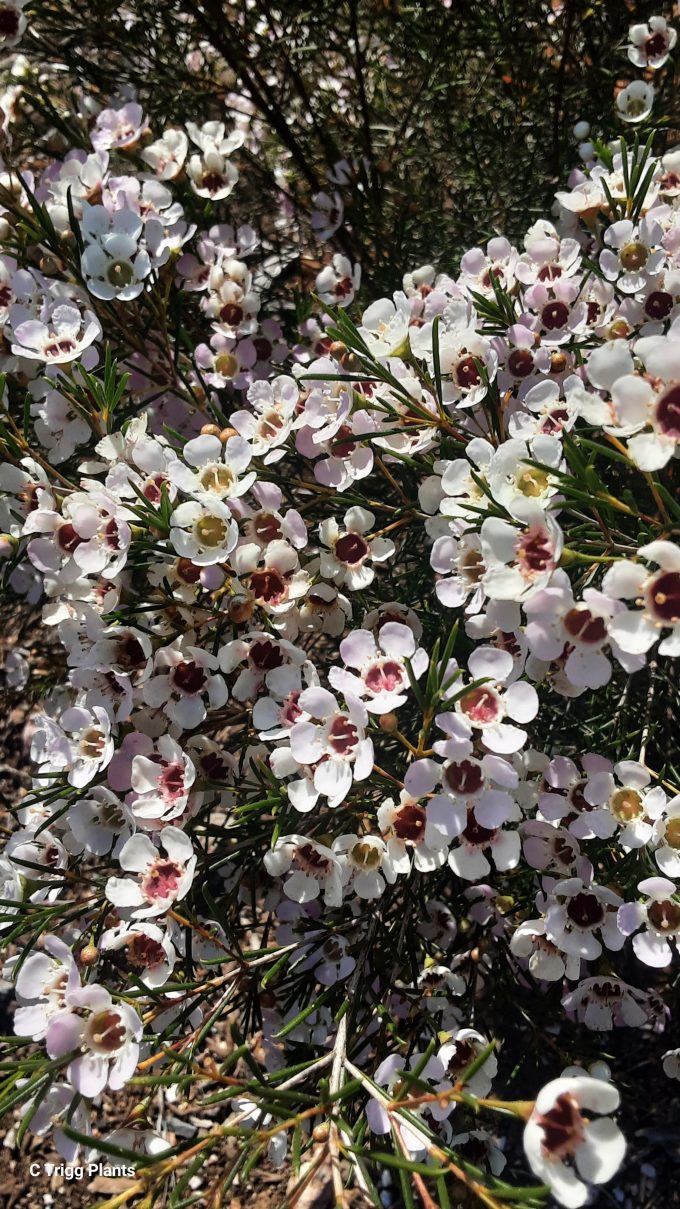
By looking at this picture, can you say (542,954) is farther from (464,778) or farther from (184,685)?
(184,685)

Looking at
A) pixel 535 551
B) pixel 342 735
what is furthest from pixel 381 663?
pixel 535 551

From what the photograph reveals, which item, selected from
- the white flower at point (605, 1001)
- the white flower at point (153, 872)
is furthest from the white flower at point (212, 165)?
the white flower at point (605, 1001)

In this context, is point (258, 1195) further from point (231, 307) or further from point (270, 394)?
point (231, 307)

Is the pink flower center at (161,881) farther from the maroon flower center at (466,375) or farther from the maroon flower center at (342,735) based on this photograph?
the maroon flower center at (466,375)

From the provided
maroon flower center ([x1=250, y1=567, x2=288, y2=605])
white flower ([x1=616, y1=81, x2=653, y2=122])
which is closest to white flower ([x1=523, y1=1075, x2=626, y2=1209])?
maroon flower center ([x1=250, y1=567, x2=288, y2=605])

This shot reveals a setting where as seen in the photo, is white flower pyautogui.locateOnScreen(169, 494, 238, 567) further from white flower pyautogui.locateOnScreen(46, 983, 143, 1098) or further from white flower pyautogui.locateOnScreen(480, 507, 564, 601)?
white flower pyautogui.locateOnScreen(46, 983, 143, 1098)

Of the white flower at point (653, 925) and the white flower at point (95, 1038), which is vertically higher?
Answer: the white flower at point (95, 1038)
